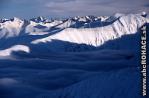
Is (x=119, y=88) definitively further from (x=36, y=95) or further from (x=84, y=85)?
(x=36, y=95)

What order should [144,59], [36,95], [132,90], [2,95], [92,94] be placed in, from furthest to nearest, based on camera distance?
1. [2,95]
2. [36,95]
3. [92,94]
4. [132,90]
5. [144,59]

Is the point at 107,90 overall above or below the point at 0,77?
above

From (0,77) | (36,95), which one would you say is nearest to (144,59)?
(36,95)

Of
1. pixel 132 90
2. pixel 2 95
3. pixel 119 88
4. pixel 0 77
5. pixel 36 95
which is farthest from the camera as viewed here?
pixel 0 77

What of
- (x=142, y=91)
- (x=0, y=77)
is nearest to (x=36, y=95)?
(x=0, y=77)

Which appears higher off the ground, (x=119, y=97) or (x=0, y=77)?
(x=119, y=97)

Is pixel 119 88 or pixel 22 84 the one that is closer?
pixel 119 88

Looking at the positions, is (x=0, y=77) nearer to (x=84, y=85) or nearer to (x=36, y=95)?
(x=36, y=95)

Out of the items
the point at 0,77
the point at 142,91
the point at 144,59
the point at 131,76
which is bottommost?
the point at 0,77

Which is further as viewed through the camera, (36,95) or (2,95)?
(2,95)
